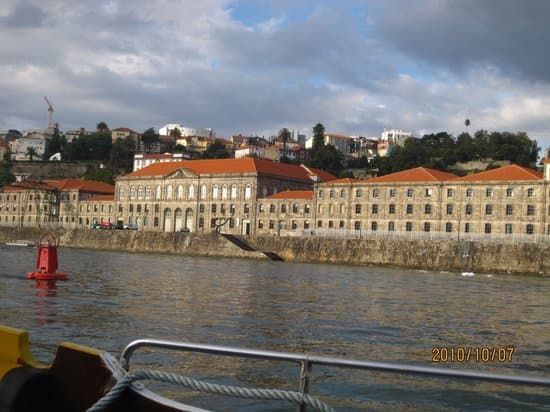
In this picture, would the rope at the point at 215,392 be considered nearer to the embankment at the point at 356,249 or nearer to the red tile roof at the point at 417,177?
the embankment at the point at 356,249

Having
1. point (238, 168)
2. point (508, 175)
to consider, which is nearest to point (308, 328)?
point (508, 175)

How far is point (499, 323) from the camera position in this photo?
19.5 m

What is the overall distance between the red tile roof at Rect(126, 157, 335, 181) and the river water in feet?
190

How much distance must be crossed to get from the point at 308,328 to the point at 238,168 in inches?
2882

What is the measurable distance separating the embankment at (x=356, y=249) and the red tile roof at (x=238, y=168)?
17.4 metres

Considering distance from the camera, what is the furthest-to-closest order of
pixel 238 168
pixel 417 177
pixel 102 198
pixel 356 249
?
pixel 102 198, pixel 238 168, pixel 417 177, pixel 356 249

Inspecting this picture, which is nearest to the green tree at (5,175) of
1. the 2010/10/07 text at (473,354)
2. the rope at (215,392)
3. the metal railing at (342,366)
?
the 2010/10/07 text at (473,354)

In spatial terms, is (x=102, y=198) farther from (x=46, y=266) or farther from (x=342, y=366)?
(x=342, y=366)

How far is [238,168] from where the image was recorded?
3524 inches

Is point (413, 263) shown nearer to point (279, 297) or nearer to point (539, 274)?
point (539, 274)

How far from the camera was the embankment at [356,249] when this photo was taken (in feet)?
172

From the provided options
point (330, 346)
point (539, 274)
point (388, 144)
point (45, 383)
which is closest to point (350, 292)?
point (330, 346)

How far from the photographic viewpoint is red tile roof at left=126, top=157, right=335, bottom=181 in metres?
88.9

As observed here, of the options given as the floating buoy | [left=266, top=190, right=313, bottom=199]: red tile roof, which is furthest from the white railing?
the floating buoy
